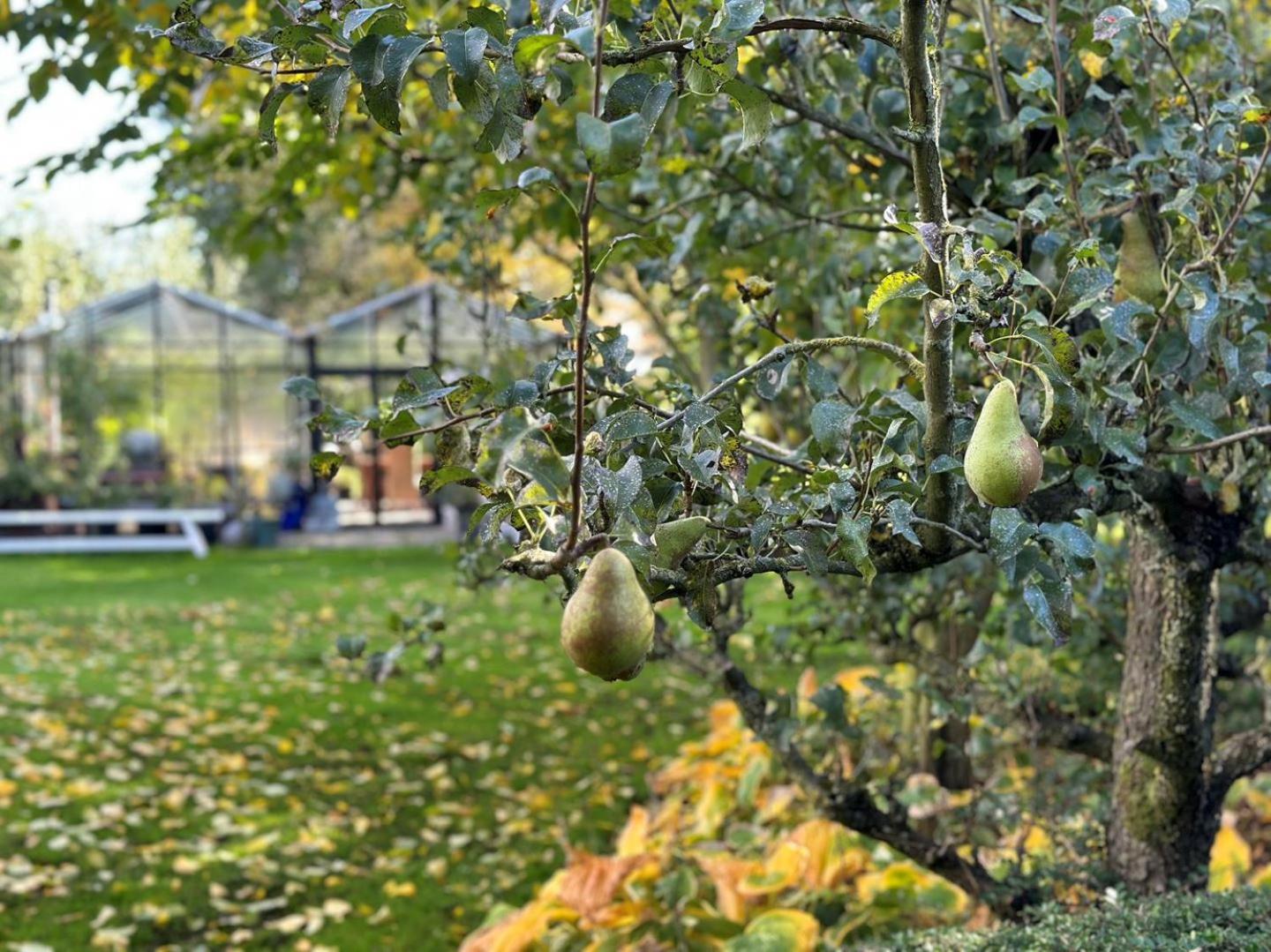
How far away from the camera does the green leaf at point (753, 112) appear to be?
3.63 feet

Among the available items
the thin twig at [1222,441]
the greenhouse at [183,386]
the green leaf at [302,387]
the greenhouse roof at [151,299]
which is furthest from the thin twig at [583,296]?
the greenhouse roof at [151,299]

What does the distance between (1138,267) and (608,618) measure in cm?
111

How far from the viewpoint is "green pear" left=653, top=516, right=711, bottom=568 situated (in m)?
1.12

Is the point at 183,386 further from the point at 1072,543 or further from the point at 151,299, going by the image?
the point at 1072,543

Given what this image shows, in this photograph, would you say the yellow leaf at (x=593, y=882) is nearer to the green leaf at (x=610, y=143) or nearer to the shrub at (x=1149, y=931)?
the shrub at (x=1149, y=931)

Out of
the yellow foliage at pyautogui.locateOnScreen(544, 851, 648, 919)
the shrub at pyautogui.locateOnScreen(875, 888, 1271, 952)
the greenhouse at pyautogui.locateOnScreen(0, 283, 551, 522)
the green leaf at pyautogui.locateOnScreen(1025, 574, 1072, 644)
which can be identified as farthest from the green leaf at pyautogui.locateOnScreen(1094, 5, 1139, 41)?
the greenhouse at pyautogui.locateOnScreen(0, 283, 551, 522)

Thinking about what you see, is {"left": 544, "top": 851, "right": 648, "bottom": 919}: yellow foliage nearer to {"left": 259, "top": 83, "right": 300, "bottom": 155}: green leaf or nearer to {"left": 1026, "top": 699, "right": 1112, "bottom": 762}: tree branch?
{"left": 1026, "top": 699, "right": 1112, "bottom": 762}: tree branch

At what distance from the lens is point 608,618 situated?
0.96 metres

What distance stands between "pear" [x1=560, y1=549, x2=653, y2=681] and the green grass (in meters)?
1.89

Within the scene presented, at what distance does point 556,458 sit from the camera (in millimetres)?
1018

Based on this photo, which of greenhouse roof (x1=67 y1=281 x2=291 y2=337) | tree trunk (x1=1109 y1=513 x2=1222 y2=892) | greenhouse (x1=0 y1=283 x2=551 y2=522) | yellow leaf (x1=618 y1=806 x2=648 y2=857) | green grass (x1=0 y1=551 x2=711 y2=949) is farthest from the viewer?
greenhouse roof (x1=67 y1=281 x2=291 y2=337)

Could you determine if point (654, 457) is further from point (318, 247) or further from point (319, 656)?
point (318, 247)

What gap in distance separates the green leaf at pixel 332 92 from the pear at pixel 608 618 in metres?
0.50

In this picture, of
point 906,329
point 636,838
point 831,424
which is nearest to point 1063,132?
point 906,329
